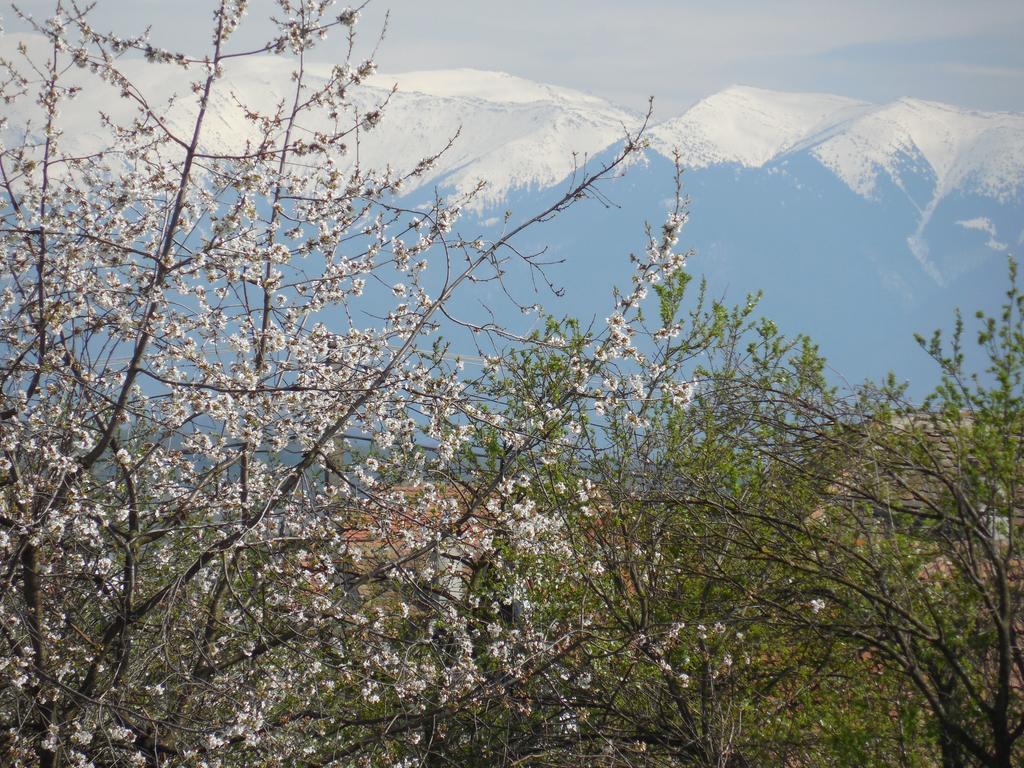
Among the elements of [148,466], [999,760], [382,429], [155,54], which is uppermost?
[155,54]

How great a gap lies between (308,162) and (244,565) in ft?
7.80

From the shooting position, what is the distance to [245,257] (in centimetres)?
496

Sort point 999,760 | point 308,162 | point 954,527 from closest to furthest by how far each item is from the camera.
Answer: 1. point 999,760
2. point 954,527
3. point 308,162

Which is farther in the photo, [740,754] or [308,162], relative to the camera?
[308,162]

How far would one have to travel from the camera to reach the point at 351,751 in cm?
580

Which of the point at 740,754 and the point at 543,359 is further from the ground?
the point at 543,359

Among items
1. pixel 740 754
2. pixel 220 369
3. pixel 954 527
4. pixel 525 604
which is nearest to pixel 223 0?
pixel 220 369

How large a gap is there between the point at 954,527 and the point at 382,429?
3195 mm

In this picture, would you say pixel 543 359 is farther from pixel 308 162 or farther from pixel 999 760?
pixel 999 760

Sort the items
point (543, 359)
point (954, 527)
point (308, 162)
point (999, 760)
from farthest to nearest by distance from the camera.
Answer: point (543, 359) → point (308, 162) → point (954, 527) → point (999, 760)

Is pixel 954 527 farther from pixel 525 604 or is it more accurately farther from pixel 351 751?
pixel 351 751

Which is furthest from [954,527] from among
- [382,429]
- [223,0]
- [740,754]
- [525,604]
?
[223,0]

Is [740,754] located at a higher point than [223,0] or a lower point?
lower

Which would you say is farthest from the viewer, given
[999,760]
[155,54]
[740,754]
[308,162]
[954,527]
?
[308,162]
